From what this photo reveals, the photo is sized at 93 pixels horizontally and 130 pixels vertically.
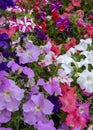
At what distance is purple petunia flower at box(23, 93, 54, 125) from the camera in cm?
234

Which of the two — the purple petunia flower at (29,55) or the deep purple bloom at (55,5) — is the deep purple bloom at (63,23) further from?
the purple petunia flower at (29,55)

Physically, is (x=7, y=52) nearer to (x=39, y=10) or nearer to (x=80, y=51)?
(x=80, y=51)

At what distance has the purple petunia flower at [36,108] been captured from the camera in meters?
2.34

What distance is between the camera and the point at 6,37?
2844 millimetres

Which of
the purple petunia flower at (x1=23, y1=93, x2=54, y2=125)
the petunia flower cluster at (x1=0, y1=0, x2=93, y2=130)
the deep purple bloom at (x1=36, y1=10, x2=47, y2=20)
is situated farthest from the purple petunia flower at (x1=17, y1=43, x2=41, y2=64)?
the deep purple bloom at (x1=36, y1=10, x2=47, y2=20)

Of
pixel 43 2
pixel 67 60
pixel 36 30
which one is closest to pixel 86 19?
pixel 43 2

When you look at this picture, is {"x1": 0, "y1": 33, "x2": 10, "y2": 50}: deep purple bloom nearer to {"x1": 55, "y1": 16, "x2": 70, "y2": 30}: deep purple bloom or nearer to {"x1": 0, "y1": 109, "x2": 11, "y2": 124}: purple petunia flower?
{"x1": 0, "y1": 109, "x2": 11, "y2": 124}: purple petunia flower

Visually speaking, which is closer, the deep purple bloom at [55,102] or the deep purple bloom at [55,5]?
the deep purple bloom at [55,102]

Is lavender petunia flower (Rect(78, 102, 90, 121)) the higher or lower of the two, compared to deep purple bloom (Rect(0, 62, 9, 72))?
lower

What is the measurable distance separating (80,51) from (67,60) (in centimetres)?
25

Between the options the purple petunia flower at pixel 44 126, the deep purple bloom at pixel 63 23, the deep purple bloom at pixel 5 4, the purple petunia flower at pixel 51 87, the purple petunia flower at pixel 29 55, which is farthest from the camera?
the deep purple bloom at pixel 63 23

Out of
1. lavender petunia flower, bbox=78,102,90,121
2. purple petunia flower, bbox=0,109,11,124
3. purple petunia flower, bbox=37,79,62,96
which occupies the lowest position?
lavender petunia flower, bbox=78,102,90,121

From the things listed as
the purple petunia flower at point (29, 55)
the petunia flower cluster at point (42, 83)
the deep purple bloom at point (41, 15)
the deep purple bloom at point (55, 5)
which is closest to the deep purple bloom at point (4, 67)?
the petunia flower cluster at point (42, 83)

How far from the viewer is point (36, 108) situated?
2.37 m
